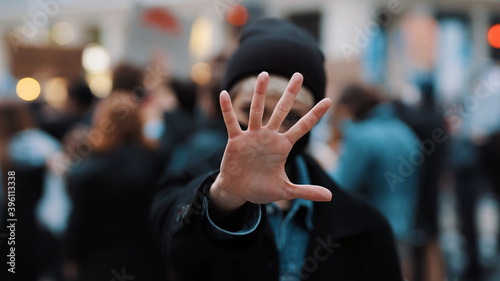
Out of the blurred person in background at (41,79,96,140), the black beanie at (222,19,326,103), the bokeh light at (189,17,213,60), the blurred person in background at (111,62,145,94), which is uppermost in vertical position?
the black beanie at (222,19,326,103)

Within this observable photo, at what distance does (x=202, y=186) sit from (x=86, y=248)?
1.74 metres

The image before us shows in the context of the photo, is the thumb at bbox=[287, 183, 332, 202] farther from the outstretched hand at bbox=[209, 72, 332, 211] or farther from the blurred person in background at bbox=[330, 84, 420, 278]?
the blurred person in background at bbox=[330, 84, 420, 278]

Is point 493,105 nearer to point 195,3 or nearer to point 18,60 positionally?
point 18,60

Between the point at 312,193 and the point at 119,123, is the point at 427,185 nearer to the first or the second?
the point at 119,123

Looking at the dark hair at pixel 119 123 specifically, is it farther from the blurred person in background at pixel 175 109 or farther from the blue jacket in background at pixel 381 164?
the blue jacket in background at pixel 381 164

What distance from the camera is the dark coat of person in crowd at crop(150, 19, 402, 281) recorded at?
1078 millimetres

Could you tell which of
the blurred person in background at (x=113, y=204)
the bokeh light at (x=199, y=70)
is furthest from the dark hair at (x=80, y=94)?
the blurred person in background at (x=113, y=204)

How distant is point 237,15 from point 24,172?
2.29 m

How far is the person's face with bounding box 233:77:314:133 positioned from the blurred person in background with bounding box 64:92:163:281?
1.46 m

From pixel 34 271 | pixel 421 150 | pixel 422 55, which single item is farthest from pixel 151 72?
pixel 422 55

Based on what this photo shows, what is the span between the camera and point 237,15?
14.3 ft

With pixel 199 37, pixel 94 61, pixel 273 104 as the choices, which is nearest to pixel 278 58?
pixel 273 104

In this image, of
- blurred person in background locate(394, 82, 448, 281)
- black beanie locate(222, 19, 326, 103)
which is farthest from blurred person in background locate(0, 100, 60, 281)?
blurred person in background locate(394, 82, 448, 281)

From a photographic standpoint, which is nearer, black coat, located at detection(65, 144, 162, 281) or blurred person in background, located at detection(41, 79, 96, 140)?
black coat, located at detection(65, 144, 162, 281)
